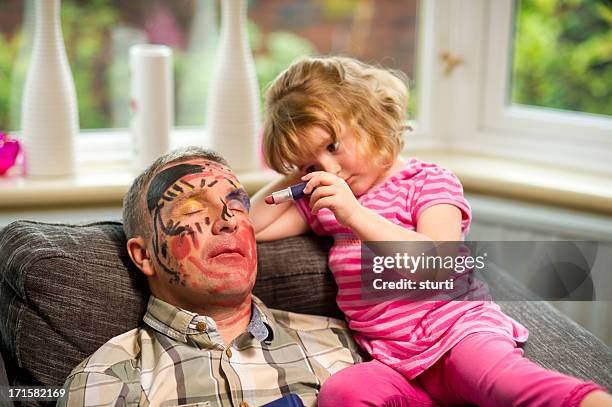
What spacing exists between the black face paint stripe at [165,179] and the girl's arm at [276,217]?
256mm

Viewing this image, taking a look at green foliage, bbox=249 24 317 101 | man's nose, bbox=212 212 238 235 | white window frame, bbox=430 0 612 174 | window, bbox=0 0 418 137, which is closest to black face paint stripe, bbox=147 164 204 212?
man's nose, bbox=212 212 238 235

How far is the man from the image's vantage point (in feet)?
5.11

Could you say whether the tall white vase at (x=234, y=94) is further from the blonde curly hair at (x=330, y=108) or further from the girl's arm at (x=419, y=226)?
the girl's arm at (x=419, y=226)

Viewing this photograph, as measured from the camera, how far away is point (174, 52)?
268 cm

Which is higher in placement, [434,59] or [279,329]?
[434,59]

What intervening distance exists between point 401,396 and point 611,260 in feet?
3.24

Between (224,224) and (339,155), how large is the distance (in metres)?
0.28

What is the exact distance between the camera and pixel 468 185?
2586mm

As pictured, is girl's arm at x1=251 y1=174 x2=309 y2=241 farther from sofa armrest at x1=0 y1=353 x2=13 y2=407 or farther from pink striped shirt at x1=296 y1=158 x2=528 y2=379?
sofa armrest at x1=0 y1=353 x2=13 y2=407

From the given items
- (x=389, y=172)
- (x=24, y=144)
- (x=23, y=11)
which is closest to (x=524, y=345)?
(x=389, y=172)

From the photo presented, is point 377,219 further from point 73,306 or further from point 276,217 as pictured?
point 73,306

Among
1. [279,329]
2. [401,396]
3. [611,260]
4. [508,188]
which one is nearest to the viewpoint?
[401,396]

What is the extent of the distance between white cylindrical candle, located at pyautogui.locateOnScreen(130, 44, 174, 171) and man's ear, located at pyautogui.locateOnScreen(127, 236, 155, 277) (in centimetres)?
82

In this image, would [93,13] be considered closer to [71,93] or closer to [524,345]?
[71,93]
